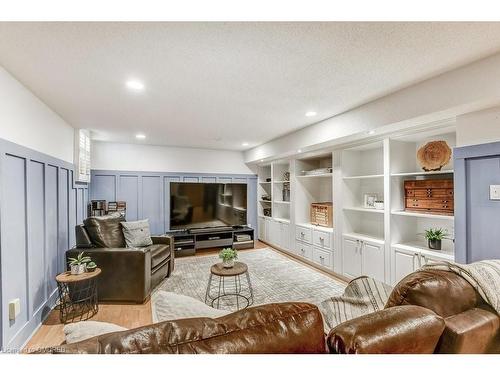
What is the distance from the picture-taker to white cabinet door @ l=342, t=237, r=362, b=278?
10.7 feet

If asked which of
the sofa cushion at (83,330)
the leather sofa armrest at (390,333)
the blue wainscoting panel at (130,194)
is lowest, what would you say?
the sofa cushion at (83,330)

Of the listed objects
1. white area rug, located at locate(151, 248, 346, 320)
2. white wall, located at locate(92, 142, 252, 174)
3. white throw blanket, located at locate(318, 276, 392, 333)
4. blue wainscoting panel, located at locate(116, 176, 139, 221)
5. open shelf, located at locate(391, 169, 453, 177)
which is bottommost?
white area rug, located at locate(151, 248, 346, 320)

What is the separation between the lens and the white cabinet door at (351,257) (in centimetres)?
327

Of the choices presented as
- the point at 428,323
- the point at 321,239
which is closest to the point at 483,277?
the point at 428,323

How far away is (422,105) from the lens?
6.73 ft

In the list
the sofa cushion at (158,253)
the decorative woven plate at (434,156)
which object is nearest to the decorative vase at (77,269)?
the sofa cushion at (158,253)

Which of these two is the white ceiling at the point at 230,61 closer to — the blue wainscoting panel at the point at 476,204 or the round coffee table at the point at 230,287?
the blue wainscoting panel at the point at 476,204

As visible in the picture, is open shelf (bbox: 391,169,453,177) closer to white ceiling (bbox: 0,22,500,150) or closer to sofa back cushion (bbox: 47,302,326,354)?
white ceiling (bbox: 0,22,500,150)

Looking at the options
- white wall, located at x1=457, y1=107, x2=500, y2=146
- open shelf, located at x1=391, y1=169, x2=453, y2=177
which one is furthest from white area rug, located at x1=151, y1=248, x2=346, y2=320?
white wall, located at x1=457, y1=107, x2=500, y2=146

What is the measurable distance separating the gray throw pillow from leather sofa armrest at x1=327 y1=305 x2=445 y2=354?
3170 millimetres

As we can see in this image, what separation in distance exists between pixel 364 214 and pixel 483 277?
2691mm

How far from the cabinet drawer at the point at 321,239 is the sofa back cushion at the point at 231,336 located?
319 centimetres
